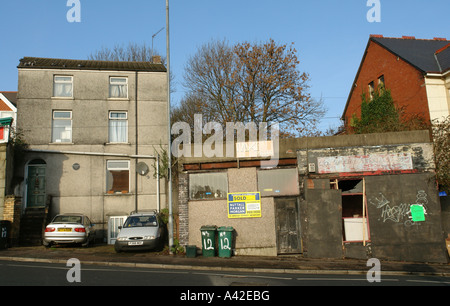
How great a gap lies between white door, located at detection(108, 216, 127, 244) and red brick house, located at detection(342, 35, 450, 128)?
1862 cm

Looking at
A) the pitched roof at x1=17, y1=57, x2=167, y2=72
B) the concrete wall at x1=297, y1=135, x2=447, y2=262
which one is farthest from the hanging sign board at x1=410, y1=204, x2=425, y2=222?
the pitched roof at x1=17, y1=57, x2=167, y2=72

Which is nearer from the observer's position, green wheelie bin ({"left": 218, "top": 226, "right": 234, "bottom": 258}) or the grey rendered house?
green wheelie bin ({"left": 218, "top": 226, "right": 234, "bottom": 258})

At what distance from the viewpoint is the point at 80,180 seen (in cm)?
1936

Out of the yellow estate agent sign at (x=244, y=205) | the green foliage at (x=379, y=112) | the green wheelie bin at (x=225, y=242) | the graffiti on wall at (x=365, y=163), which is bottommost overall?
the green wheelie bin at (x=225, y=242)

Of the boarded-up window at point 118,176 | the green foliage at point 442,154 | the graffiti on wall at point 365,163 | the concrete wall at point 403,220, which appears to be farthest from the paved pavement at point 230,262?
the boarded-up window at point 118,176

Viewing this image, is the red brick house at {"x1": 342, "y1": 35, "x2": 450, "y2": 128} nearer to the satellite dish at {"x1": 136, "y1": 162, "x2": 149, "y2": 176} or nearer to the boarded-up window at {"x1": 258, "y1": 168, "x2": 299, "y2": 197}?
the boarded-up window at {"x1": 258, "y1": 168, "x2": 299, "y2": 197}

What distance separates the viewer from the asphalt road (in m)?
8.78

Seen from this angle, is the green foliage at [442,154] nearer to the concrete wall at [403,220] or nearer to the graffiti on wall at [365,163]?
the concrete wall at [403,220]

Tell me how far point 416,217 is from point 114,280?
11.3m

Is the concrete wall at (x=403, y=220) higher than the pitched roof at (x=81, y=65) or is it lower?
lower

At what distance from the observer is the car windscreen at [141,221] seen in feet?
50.1

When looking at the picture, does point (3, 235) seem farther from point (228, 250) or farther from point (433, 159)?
point (433, 159)

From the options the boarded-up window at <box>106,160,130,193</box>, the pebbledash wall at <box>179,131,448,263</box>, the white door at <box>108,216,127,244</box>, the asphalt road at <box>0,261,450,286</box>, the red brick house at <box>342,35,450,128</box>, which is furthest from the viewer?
the red brick house at <box>342,35,450,128</box>
